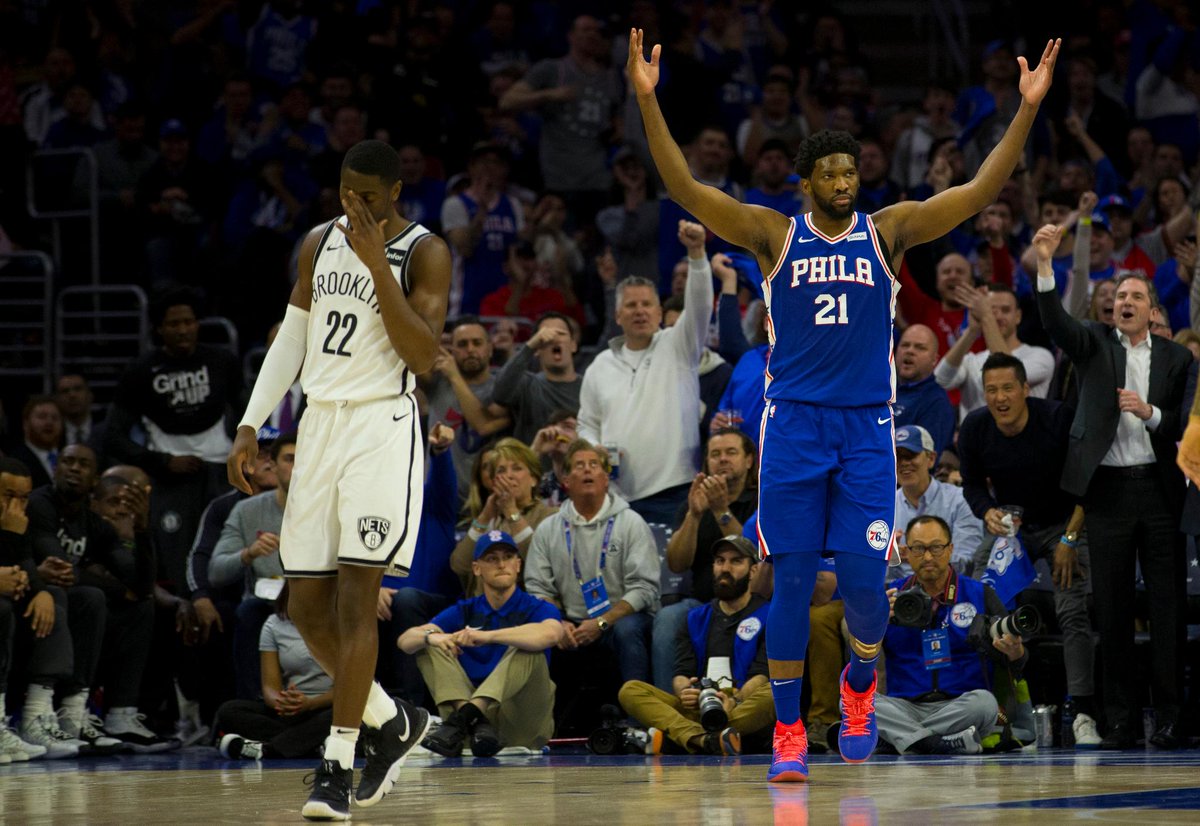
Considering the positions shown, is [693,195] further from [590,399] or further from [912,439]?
[590,399]

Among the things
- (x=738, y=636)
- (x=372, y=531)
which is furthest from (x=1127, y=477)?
(x=372, y=531)

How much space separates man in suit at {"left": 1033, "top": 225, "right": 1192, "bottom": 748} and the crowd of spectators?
0.8 inches

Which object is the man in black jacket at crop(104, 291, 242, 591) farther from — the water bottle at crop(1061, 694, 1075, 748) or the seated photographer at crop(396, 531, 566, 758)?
the water bottle at crop(1061, 694, 1075, 748)

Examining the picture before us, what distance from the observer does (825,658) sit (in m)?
9.29

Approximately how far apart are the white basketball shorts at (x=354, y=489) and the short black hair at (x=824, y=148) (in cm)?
200

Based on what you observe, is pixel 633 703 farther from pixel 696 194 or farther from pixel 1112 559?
pixel 696 194

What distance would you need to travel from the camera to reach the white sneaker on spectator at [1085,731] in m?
9.20

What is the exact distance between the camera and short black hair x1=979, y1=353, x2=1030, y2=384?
967 cm

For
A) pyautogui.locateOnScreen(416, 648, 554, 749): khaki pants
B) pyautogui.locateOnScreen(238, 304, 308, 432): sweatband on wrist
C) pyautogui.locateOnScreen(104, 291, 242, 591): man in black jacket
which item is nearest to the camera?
pyautogui.locateOnScreen(238, 304, 308, 432): sweatband on wrist

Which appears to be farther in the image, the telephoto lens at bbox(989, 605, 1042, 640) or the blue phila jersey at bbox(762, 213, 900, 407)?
the telephoto lens at bbox(989, 605, 1042, 640)

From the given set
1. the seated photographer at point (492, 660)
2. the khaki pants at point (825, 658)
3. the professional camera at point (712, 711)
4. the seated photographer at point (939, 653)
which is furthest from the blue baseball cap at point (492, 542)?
the seated photographer at point (939, 653)

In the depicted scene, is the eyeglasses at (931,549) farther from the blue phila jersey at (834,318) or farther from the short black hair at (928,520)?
the blue phila jersey at (834,318)

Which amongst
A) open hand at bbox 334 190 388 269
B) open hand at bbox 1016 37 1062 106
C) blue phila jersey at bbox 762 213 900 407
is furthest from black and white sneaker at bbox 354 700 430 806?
open hand at bbox 1016 37 1062 106

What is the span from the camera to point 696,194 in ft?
22.3
